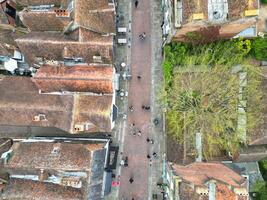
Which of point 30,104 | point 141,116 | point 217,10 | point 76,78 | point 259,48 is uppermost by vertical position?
point 259,48

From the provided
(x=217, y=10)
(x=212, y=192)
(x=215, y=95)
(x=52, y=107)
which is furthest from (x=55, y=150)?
(x=217, y=10)

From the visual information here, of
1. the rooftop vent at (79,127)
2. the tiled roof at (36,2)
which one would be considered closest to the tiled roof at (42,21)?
the tiled roof at (36,2)

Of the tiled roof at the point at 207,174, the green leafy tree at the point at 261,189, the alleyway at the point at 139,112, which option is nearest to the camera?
the tiled roof at the point at 207,174

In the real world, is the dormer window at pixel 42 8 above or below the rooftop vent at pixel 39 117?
above

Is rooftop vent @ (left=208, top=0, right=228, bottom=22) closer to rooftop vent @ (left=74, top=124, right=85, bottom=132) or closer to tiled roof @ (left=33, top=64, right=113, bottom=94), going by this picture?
tiled roof @ (left=33, top=64, right=113, bottom=94)

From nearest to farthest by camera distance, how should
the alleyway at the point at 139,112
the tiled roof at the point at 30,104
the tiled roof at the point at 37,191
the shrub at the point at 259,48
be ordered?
the tiled roof at the point at 37,191, the tiled roof at the point at 30,104, the shrub at the point at 259,48, the alleyway at the point at 139,112

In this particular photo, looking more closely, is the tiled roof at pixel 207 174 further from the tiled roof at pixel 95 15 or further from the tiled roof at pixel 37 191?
the tiled roof at pixel 95 15

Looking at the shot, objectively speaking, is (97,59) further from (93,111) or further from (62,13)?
(62,13)
